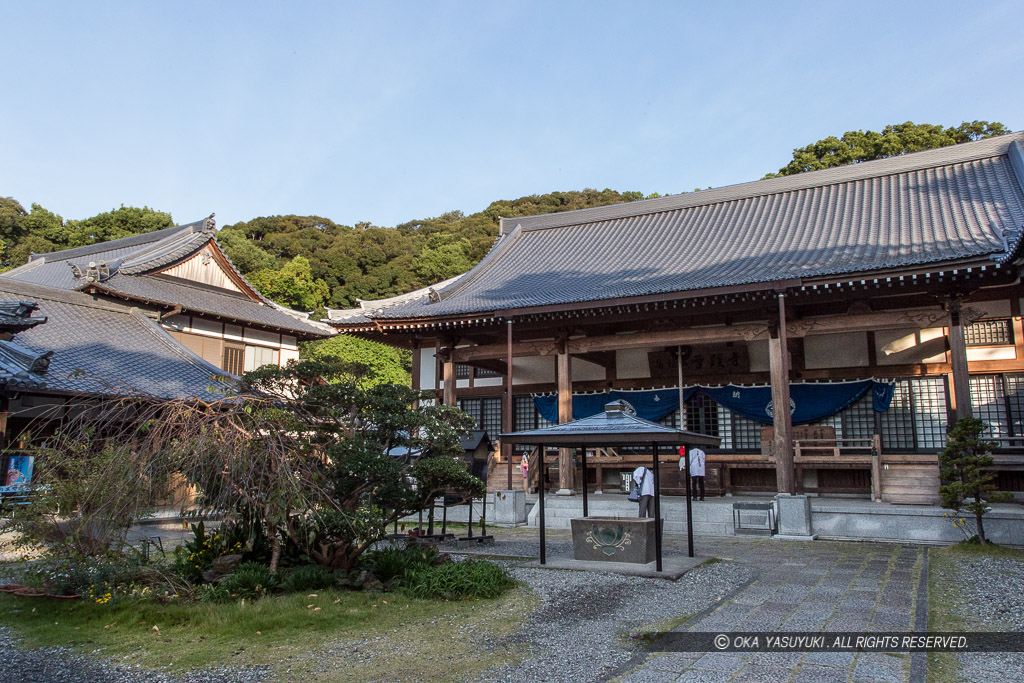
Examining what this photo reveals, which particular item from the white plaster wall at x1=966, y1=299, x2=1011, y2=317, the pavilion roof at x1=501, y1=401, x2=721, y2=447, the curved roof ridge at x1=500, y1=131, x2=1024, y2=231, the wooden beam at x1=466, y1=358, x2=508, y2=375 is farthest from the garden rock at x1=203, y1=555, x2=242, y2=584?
the curved roof ridge at x1=500, y1=131, x2=1024, y2=231

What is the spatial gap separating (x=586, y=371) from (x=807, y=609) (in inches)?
514

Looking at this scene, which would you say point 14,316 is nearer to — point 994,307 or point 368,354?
point 994,307

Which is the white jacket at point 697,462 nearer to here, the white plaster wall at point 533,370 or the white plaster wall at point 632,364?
the white plaster wall at point 632,364

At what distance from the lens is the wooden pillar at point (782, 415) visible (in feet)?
44.4

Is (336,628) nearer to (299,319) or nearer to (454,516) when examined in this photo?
(454,516)

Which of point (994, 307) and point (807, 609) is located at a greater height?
point (994, 307)

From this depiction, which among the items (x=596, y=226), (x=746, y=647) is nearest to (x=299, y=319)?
(x=596, y=226)

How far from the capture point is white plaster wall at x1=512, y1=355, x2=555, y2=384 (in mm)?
20656

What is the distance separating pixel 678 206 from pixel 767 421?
8.47 meters

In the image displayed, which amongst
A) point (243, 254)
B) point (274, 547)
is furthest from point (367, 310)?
point (243, 254)

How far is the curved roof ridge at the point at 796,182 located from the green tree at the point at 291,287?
2279 cm

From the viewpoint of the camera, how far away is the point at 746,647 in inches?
237

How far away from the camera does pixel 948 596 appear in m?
7.91

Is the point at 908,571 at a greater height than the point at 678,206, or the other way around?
Result: the point at 678,206
